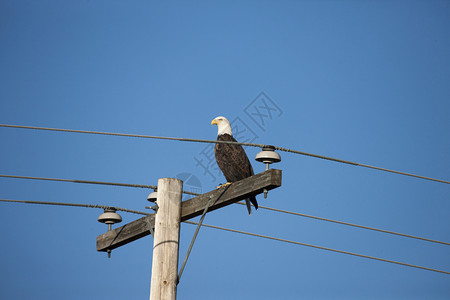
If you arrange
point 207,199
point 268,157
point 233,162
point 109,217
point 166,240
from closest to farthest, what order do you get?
1. point 166,240
2. point 268,157
3. point 207,199
4. point 109,217
5. point 233,162

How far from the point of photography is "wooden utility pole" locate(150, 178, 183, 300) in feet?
20.2

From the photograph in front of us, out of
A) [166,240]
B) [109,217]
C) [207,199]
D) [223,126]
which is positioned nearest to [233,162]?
[223,126]

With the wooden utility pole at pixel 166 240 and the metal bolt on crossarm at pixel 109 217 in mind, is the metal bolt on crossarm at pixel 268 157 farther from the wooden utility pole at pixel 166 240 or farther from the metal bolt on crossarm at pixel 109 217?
the metal bolt on crossarm at pixel 109 217

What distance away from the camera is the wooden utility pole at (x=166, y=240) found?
243 inches

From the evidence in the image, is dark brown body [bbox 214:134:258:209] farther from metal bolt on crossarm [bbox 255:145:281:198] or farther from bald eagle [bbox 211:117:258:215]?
metal bolt on crossarm [bbox 255:145:281:198]

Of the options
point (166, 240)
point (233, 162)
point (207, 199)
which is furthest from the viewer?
point (233, 162)

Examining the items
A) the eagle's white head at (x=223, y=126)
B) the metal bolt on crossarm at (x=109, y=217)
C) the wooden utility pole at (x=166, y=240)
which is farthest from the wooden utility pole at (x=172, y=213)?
the eagle's white head at (x=223, y=126)

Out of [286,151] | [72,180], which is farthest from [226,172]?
[72,180]

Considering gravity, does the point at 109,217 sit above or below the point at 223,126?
below

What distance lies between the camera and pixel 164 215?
21.3ft

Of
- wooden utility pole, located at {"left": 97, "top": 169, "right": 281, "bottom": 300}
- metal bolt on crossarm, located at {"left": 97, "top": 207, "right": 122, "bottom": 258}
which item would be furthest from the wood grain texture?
metal bolt on crossarm, located at {"left": 97, "top": 207, "right": 122, "bottom": 258}

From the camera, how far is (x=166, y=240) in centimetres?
633

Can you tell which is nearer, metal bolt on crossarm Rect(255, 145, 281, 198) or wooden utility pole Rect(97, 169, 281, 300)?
wooden utility pole Rect(97, 169, 281, 300)

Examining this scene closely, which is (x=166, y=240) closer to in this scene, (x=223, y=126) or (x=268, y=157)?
(x=268, y=157)
